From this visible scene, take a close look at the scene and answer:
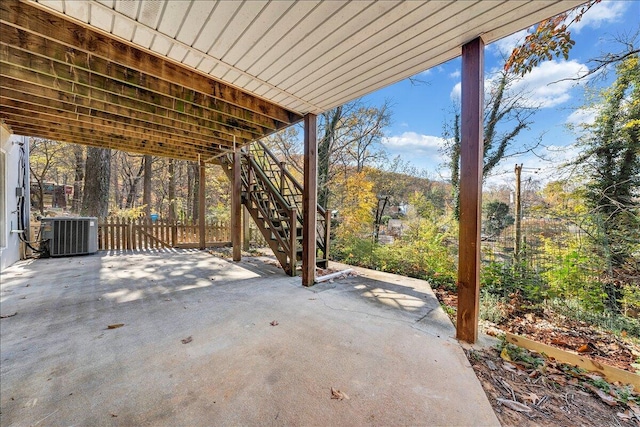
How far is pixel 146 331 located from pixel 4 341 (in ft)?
3.73

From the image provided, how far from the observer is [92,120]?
445cm

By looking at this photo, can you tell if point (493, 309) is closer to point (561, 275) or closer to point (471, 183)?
point (561, 275)

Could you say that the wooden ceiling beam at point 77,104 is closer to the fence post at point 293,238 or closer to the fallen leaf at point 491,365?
the fence post at point 293,238

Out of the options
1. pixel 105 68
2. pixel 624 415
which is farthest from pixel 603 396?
pixel 105 68

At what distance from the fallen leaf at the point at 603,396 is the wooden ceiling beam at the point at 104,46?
179 inches

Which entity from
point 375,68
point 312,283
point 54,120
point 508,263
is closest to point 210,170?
point 54,120

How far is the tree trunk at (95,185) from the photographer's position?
24.7 feet

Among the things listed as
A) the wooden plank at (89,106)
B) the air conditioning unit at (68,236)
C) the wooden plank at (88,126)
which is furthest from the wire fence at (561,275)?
the air conditioning unit at (68,236)

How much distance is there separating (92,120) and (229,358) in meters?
5.17

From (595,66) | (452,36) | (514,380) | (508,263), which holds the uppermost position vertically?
(595,66)

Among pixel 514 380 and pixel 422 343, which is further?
pixel 422 343

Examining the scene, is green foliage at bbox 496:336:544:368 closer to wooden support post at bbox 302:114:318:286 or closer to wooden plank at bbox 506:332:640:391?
wooden plank at bbox 506:332:640:391

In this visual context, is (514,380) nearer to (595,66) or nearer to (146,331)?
(146,331)

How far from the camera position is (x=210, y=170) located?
13.9 meters
